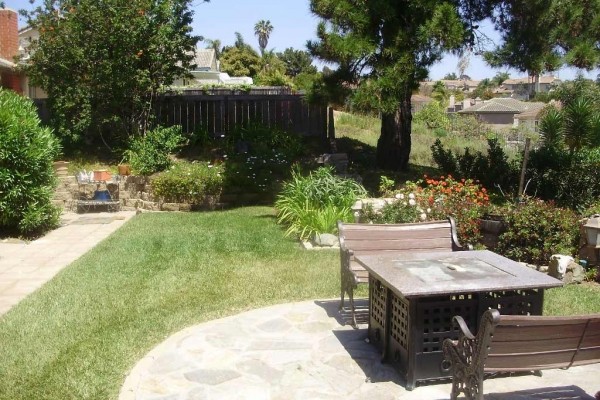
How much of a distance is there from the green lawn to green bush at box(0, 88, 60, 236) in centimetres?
153

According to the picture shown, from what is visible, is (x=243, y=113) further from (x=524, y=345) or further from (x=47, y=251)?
(x=524, y=345)

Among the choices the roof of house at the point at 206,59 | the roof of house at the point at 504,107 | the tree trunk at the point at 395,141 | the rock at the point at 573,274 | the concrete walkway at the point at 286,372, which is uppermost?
the roof of house at the point at 206,59

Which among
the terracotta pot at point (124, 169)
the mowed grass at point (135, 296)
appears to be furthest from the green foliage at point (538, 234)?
the terracotta pot at point (124, 169)

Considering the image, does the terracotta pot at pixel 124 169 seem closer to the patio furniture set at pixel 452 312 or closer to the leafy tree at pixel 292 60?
the patio furniture set at pixel 452 312

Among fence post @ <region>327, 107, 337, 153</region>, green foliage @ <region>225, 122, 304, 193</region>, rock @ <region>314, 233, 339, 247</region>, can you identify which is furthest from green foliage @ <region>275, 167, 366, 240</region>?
fence post @ <region>327, 107, 337, 153</region>

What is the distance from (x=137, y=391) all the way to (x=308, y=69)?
381 inches

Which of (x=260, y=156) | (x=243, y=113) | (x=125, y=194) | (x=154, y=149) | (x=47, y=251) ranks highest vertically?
(x=243, y=113)

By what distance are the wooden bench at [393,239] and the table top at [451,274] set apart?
60cm

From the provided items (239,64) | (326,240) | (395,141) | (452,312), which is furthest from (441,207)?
(239,64)

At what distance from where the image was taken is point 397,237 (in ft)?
19.2

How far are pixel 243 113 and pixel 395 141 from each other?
456 cm

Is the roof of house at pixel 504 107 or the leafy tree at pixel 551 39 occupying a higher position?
the roof of house at pixel 504 107

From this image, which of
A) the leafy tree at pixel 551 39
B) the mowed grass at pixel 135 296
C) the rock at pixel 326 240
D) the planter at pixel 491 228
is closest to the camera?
the mowed grass at pixel 135 296

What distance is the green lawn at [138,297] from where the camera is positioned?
4.54 metres
